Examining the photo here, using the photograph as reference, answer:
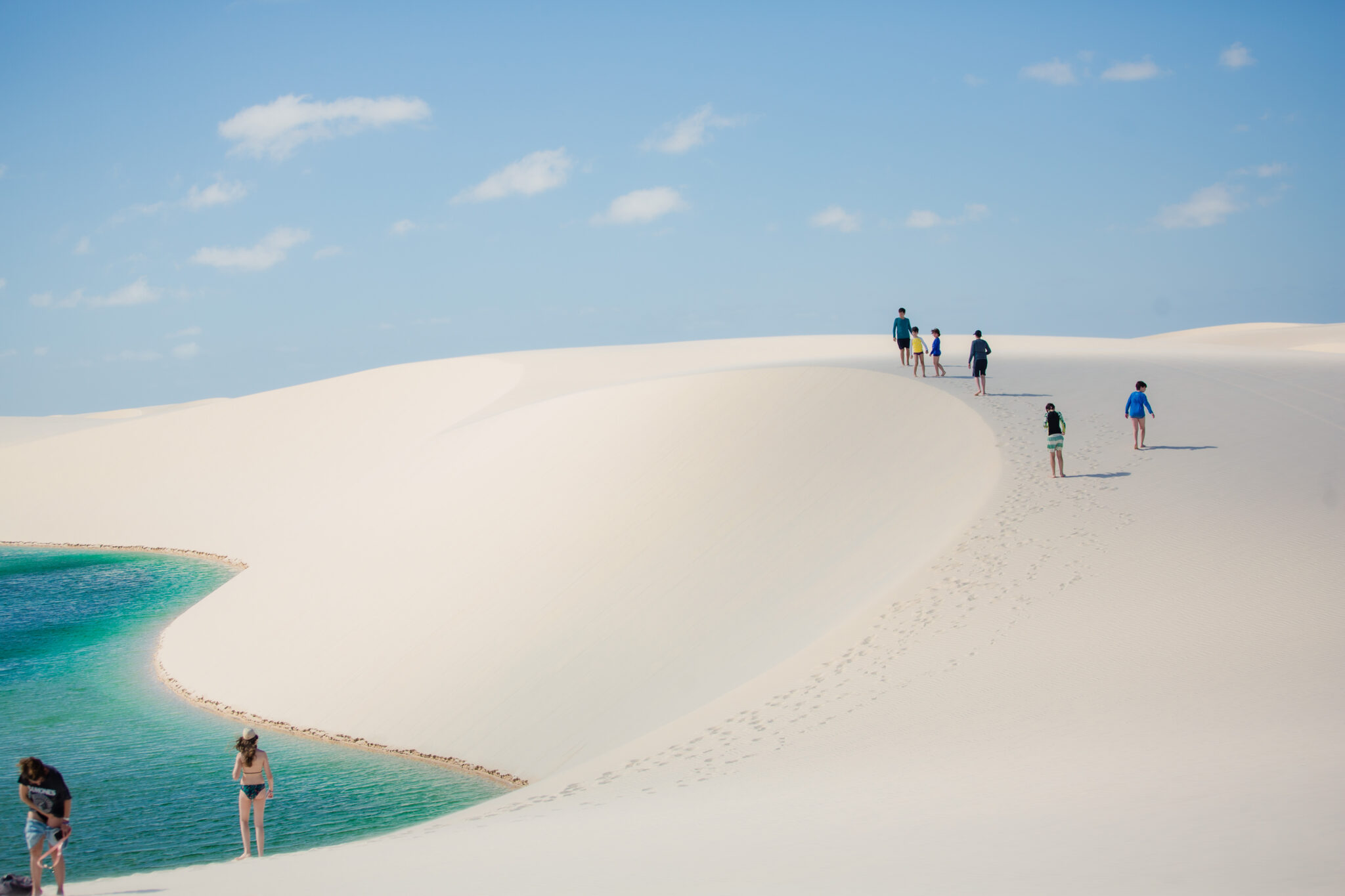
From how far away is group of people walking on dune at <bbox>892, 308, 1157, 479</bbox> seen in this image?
16016 mm

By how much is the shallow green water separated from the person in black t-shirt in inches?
155

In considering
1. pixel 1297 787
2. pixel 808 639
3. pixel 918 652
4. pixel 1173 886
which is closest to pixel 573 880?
pixel 1173 886

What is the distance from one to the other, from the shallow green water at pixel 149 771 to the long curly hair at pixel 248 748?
292 cm

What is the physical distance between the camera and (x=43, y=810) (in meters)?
7.46

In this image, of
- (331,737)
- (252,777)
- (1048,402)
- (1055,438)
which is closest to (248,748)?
(252,777)

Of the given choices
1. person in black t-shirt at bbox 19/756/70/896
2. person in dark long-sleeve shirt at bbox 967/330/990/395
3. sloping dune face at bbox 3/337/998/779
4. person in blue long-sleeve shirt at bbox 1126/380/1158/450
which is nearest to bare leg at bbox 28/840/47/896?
person in black t-shirt at bbox 19/756/70/896

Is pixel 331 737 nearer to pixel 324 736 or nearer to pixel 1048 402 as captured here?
pixel 324 736

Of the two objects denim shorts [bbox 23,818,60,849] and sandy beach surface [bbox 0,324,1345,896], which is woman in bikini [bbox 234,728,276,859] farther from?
denim shorts [bbox 23,818,60,849]

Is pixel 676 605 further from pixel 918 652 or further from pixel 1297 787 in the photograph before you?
pixel 1297 787

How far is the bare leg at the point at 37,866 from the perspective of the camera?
721cm

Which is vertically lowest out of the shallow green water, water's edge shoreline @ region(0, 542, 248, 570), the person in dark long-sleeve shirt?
the shallow green water

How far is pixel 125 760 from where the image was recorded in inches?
580

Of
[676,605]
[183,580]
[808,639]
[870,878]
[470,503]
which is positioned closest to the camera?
[870,878]

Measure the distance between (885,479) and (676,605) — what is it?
4.75 meters
